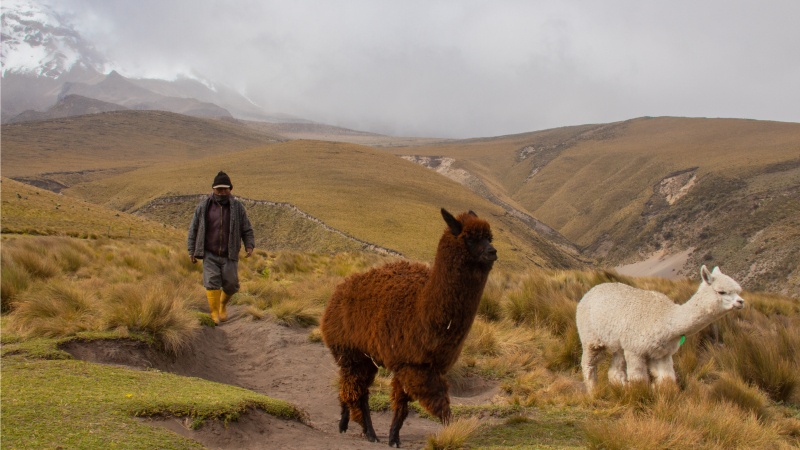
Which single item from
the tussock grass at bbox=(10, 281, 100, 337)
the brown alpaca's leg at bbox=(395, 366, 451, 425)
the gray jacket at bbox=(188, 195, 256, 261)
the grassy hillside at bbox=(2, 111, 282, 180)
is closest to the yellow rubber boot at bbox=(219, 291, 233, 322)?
the gray jacket at bbox=(188, 195, 256, 261)

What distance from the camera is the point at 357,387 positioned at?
5.38 meters

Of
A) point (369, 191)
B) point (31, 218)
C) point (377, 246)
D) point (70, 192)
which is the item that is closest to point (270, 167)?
point (369, 191)

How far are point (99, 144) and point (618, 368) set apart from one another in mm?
171661

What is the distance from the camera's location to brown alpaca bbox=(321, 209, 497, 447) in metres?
4.54

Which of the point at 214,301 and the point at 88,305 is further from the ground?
the point at 88,305

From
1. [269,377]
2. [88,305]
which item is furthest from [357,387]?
[88,305]

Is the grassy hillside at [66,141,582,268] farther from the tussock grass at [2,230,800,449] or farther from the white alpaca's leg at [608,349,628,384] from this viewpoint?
the white alpaca's leg at [608,349,628,384]

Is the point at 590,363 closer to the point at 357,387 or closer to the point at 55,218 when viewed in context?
the point at 357,387

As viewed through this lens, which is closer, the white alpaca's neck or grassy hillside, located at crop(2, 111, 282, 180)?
the white alpaca's neck

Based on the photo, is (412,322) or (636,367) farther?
(636,367)

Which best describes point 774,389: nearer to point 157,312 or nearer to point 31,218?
point 157,312

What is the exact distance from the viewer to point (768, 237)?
2677 inches

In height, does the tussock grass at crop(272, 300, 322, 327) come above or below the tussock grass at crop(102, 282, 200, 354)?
below

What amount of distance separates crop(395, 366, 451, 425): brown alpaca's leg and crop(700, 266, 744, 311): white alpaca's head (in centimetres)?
348
